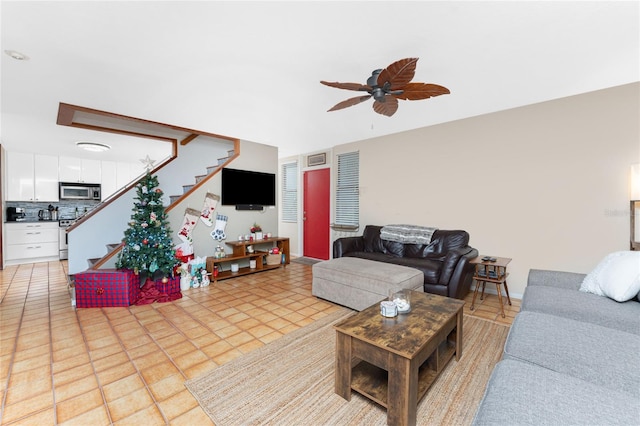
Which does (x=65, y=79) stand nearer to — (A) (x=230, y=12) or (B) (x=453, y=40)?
(A) (x=230, y=12)

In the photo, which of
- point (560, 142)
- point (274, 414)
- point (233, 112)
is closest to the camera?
point (274, 414)

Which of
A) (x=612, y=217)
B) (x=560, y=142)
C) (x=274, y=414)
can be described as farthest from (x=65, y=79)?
(x=612, y=217)

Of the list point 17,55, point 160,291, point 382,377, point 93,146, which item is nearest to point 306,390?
point 382,377

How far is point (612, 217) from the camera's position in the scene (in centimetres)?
285

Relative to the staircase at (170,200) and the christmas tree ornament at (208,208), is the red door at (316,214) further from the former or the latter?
the christmas tree ornament at (208,208)

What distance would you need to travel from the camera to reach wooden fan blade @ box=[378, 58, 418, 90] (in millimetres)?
1676

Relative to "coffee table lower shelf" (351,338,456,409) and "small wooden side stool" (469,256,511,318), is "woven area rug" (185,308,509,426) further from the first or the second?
"small wooden side stool" (469,256,511,318)

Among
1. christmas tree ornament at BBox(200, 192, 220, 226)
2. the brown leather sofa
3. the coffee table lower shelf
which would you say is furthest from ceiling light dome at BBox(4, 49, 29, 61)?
the brown leather sofa

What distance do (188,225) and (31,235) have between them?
391 centimetres

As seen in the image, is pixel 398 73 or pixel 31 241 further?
pixel 31 241

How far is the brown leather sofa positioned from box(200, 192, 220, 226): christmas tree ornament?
221cm

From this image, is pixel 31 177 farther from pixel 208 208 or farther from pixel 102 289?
pixel 102 289

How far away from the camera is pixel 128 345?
2266 millimetres

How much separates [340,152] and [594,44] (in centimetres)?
367
